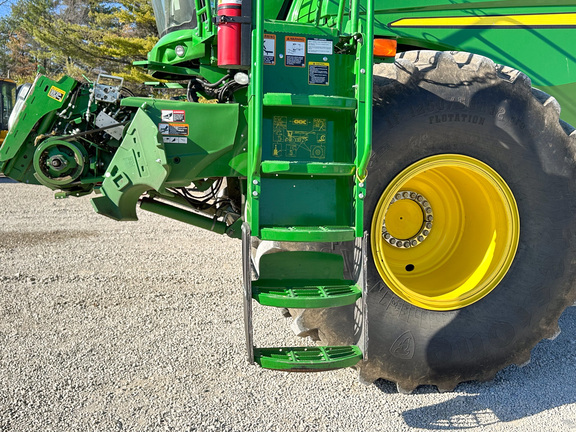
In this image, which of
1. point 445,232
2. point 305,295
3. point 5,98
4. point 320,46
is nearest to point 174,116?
point 320,46

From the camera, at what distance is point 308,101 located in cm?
260

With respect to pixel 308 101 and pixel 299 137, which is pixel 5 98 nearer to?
pixel 299 137

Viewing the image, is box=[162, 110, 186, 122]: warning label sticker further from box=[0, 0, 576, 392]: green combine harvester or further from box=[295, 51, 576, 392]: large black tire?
box=[295, 51, 576, 392]: large black tire

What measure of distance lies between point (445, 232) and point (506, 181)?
0.61m

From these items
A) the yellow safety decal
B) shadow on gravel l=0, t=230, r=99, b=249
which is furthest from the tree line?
the yellow safety decal

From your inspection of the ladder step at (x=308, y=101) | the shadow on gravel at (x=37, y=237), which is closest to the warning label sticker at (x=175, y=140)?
the ladder step at (x=308, y=101)

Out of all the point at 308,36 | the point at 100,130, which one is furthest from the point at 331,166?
the point at 100,130

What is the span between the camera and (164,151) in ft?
9.29

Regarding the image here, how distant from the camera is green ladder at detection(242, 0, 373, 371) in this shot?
101 inches

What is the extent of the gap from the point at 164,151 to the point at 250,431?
1465mm

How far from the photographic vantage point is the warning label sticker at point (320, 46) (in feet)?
9.09

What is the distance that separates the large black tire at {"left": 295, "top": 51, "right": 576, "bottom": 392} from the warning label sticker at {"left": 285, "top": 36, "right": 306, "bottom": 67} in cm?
46

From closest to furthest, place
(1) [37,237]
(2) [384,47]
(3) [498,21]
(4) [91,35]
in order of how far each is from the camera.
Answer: (2) [384,47] < (3) [498,21] < (1) [37,237] < (4) [91,35]

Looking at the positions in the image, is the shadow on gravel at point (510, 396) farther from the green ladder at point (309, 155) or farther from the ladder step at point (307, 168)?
the ladder step at point (307, 168)
